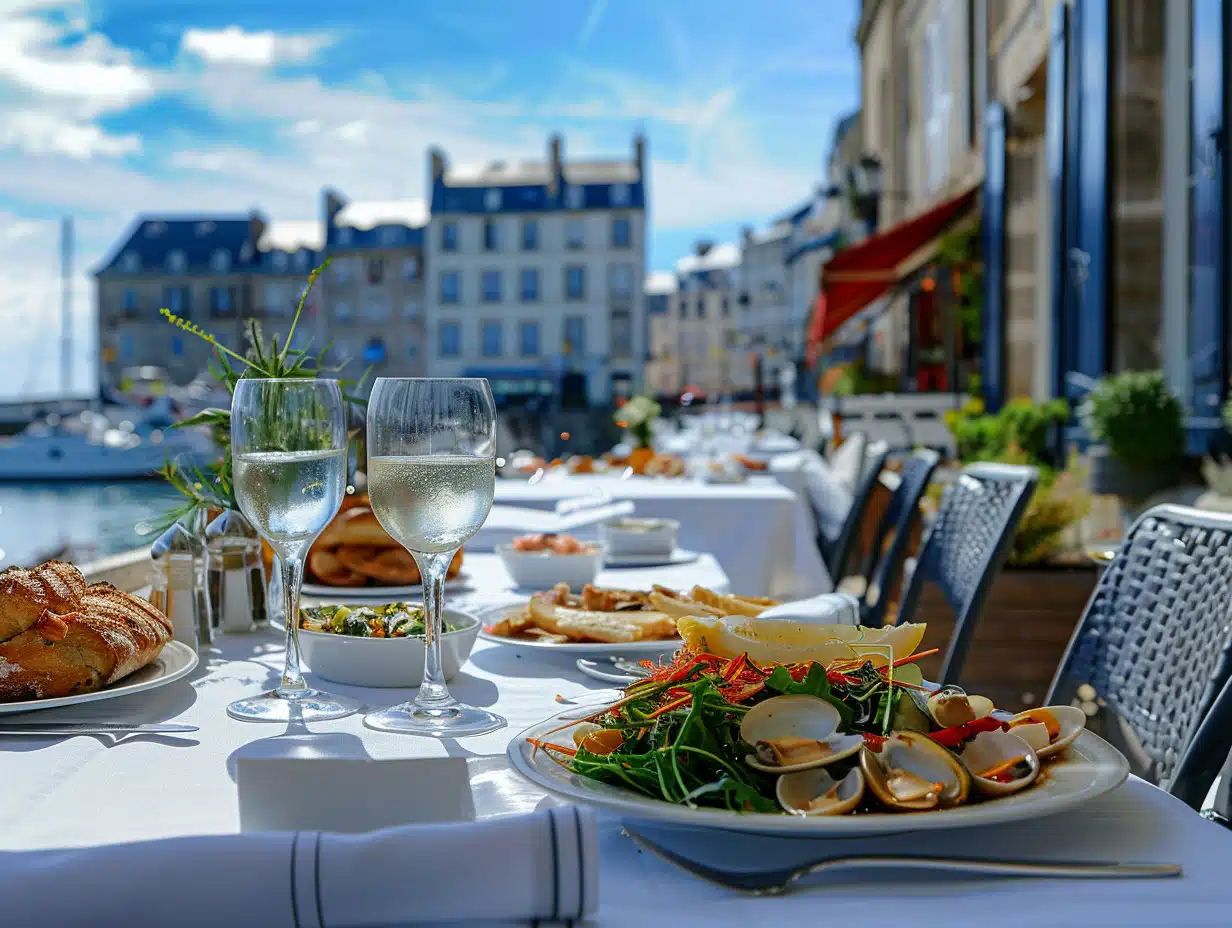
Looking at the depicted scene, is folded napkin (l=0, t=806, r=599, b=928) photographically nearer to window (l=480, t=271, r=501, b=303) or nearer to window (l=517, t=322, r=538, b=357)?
window (l=517, t=322, r=538, b=357)

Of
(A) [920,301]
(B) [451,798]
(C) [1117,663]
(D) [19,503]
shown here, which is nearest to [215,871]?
(B) [451,798]

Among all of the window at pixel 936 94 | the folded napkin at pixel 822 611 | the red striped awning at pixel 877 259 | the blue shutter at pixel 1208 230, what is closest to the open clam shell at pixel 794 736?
the folded napkin at pixel 822 611

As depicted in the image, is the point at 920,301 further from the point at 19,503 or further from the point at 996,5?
the point at 19,503

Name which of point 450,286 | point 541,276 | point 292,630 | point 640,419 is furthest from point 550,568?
point 450,286

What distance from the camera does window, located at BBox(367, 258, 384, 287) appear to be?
56.0 meters

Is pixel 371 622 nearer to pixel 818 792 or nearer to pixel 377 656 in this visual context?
pixel 377 656

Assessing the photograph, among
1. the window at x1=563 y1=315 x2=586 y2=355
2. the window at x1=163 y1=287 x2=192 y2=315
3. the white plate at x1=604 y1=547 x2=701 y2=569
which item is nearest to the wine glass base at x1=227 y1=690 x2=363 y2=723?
the white plate at x1=604 y1=547 x2=701 y2=569

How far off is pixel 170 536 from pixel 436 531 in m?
0.60

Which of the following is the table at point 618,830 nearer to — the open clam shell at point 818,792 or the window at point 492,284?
the open clam shell at point 818,792

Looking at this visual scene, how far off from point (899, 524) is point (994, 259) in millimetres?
9525

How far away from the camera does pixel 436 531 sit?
46.0 inches

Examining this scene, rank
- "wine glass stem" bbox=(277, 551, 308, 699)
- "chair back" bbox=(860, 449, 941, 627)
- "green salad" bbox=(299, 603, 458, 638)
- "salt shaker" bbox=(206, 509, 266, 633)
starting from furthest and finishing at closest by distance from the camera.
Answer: "chair back" bbox=(860, 449, 941, 627) < "salt shaker" bbox=(206, 509, 266, 633) < "green salad" bbox=(299, 603, 458, 638) < "wine glass stem" bbox=(277, 551, 308, 699)

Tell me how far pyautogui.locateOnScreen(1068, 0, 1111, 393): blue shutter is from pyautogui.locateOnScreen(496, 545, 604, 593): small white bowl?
292 inches

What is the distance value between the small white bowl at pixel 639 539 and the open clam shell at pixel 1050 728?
4.85 ft
